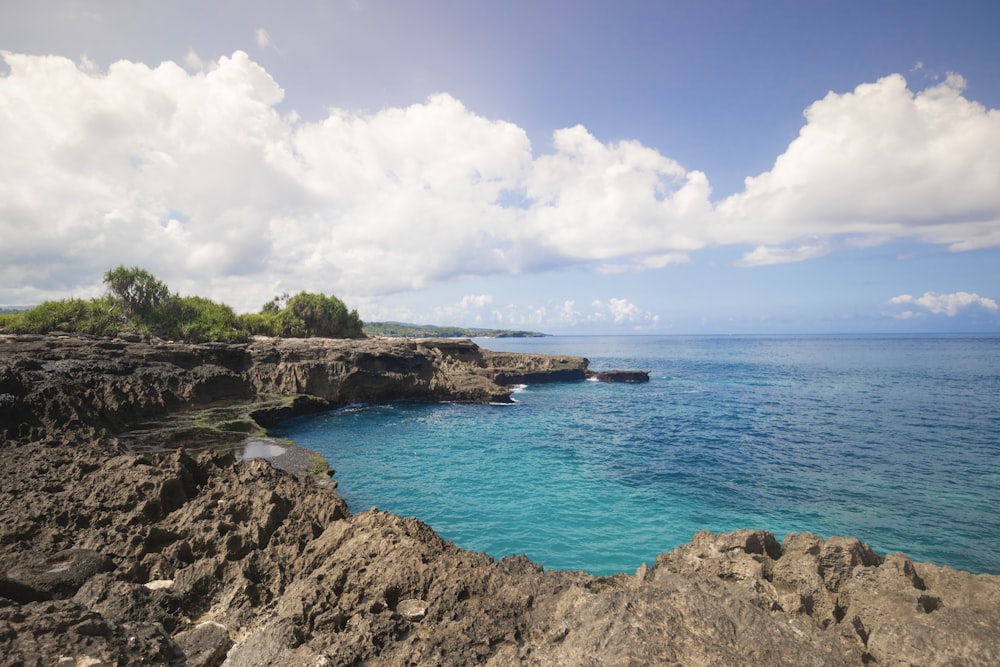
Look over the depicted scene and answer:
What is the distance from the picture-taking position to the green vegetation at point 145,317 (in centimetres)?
4950

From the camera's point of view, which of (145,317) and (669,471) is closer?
(669,471)

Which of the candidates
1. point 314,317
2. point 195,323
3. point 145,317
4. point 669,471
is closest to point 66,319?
point 145,317

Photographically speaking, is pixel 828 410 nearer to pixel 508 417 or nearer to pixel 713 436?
pixel 713 436

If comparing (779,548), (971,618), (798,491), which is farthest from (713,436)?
(971,618)

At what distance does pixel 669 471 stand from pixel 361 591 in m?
21.1

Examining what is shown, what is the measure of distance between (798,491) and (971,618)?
17346 millimetres

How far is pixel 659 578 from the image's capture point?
24.8ft

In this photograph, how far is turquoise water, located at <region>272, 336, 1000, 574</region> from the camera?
1670cm

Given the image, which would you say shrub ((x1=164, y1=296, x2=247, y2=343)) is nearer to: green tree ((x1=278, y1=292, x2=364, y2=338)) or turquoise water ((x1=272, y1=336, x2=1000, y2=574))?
green tree ((x1=278, y1=292, x2=364, y2=338))

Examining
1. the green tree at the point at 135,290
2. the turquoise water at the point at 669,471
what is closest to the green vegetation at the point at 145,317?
the green tree at the point at 135,290

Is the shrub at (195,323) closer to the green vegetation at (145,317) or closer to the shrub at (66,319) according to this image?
the green vegetation at (145,317)

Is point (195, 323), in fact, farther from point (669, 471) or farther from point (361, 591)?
A: point (361, 591)

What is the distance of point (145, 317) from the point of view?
56.4 meters

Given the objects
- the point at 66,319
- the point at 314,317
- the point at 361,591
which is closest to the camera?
the point at 361,591
